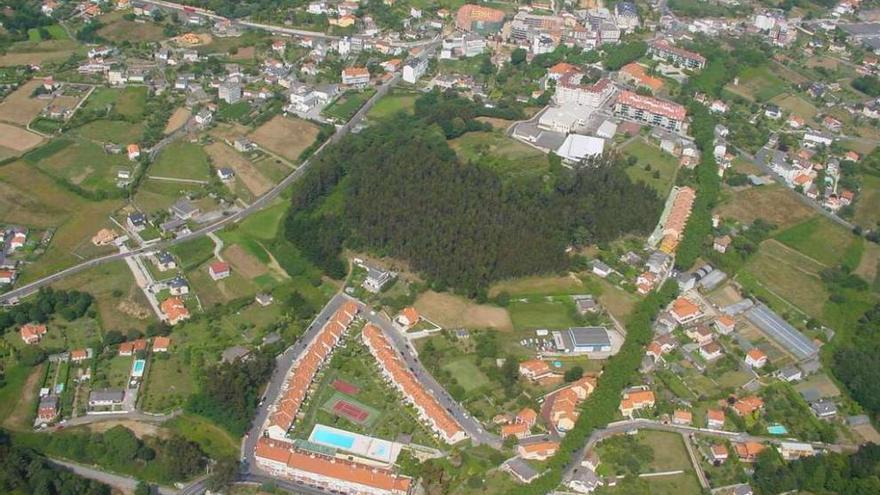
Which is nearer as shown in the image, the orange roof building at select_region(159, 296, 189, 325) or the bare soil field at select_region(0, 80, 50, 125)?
the orange roof building at select_region(159, 296, 189, 325)

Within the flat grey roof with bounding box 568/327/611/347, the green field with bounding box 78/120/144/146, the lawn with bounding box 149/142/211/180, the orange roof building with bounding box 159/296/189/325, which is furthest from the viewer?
the green field with bounding box 78/120/144/146

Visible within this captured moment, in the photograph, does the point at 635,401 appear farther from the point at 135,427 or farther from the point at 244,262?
the point at 244,262

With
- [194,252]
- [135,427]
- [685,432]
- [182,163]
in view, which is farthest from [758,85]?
[135,427]

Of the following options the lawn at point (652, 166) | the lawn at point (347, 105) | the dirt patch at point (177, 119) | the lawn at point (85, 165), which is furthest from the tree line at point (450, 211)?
the lawn at point (85, 165)

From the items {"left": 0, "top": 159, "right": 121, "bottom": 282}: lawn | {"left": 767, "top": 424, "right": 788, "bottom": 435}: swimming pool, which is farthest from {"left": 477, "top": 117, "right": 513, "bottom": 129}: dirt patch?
{"left": 767, "top": 424, "right": 788, "bottom": 435}: swimming pool

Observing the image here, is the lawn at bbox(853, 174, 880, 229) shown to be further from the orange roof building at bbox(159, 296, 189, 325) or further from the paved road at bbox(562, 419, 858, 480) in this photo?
the orange roof building at bbox(159, 296, 189, 325)

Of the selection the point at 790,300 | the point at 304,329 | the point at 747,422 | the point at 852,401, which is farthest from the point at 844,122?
the point at 304,329
